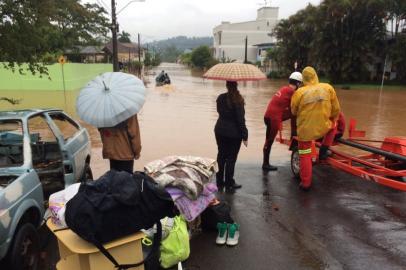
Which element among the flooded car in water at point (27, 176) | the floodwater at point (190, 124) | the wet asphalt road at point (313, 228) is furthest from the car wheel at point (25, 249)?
the floodwater at point (190, 124)

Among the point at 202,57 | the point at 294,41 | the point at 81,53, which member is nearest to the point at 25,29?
the point at 81,53

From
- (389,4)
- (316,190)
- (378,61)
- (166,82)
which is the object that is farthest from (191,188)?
(378,61)

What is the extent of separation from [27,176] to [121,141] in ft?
3.64

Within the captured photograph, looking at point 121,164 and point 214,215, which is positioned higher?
point 121,164

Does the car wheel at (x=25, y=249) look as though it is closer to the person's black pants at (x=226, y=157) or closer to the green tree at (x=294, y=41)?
the person's black pants at (x=226, y=157)

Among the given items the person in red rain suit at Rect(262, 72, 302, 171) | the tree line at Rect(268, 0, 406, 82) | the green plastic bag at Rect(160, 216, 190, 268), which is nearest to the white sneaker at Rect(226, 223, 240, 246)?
the green plastic bag at Rect(160, 216, 190, 268)

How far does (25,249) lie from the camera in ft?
11.6

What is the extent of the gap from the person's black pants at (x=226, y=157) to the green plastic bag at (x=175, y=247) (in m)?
2.26

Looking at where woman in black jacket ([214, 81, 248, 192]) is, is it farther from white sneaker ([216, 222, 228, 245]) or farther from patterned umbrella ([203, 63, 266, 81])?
white sneaker ([216, 222, 228, 245])

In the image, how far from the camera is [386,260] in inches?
161

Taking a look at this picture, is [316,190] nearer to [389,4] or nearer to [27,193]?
[27,193]

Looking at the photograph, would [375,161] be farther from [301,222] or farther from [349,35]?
[349,35]

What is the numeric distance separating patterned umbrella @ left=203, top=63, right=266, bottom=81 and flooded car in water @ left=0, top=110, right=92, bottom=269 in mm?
2192

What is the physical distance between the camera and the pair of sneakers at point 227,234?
4.39 meters
